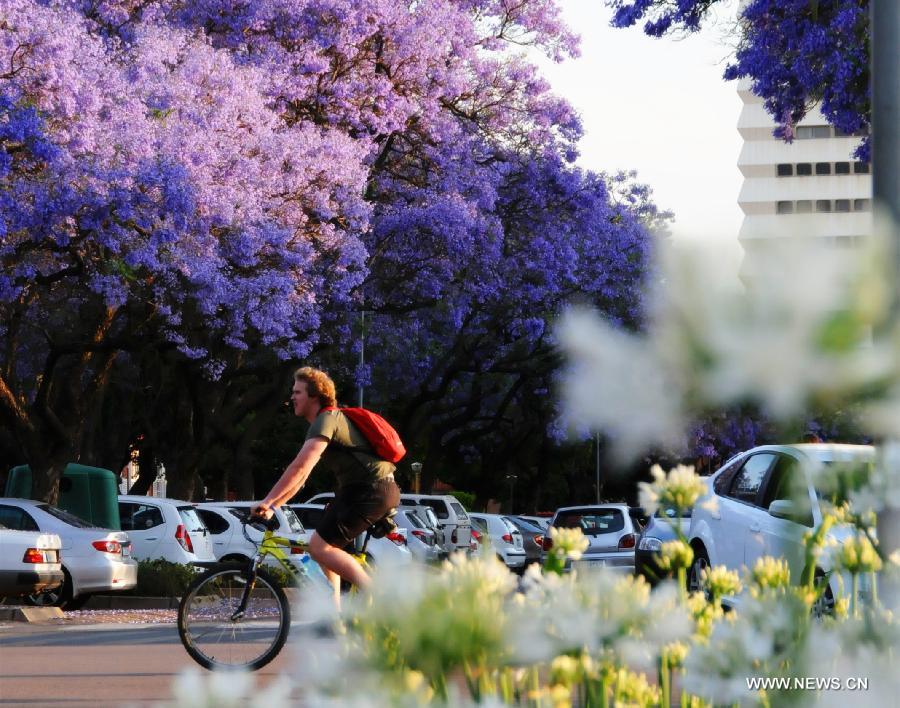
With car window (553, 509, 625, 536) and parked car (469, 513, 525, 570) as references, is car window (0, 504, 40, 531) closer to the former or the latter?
car window (553, 509, 625, 536)

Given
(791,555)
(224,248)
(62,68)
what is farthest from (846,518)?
(224,248)

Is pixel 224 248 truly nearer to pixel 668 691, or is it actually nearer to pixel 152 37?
pixel 152 37

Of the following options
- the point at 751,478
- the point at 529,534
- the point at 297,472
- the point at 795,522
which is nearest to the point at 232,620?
the point at 297,472

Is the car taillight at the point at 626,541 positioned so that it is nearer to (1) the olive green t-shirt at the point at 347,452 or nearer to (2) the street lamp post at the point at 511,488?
(1) the olive green t-shirt at the point at 347,452

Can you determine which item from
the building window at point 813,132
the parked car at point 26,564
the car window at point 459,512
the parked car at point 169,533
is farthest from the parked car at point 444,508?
the building window at point 813,132

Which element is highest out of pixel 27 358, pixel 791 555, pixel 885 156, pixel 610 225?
pixel 610 225

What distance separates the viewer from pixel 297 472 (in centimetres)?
880

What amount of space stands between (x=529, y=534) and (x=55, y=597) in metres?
18.9

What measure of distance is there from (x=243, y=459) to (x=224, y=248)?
34.7 feet

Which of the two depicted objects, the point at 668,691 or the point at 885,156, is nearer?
the point at 668,691

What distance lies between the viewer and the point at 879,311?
3.53 ft

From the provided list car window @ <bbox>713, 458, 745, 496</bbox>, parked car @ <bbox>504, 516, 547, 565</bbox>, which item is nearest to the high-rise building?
parked car @ <bbox>504, 516, 547, 565</bbox>

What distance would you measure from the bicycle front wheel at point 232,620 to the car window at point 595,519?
1640 cm

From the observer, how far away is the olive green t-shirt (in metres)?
8.80
